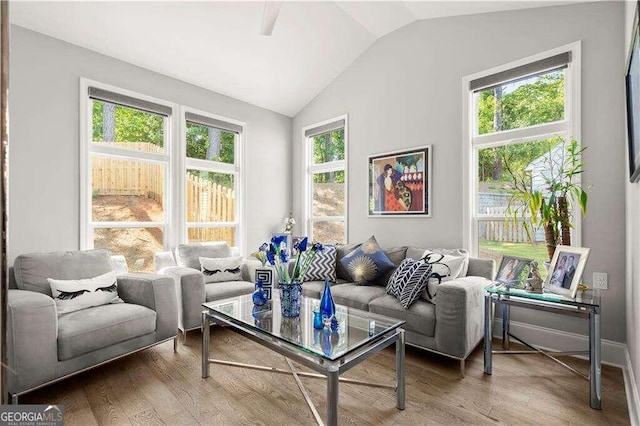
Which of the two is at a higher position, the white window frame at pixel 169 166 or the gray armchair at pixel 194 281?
the white window frame at pixel 169 166

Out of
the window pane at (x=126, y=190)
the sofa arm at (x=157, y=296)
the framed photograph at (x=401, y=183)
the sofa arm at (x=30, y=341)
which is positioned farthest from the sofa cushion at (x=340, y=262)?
the sofa arm at (x=30, y=341)

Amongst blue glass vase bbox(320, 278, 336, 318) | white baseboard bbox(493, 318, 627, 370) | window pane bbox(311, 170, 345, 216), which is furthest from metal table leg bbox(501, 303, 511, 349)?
window pane bbox(311, 170, 345, 216)

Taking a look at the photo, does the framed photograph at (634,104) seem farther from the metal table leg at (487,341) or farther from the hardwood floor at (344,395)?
the hardwood floor at (344,395)

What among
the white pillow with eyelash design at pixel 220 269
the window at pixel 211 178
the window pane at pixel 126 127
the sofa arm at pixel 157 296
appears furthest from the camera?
the window at pixel 211 178

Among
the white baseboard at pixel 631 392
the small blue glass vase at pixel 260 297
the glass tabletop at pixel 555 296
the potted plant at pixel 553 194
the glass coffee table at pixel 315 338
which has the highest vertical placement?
the potted plant at pixel 553 194

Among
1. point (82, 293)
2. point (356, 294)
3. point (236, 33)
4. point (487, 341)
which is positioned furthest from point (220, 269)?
point (487, 341)

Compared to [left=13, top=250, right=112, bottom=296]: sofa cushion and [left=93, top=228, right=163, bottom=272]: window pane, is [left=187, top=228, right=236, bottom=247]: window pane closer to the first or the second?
[left=93, top=228, right=163, bottom=272]: window pane

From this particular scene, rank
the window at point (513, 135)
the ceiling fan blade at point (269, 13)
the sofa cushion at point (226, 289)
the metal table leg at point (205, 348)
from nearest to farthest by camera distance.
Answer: the ceiling fan blade at point (269, 13) < the metal table leg at point (205, 348) < the window at point (513, 135) < the sofa cushion at point (226, 289)

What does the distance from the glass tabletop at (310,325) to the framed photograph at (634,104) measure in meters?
1.49

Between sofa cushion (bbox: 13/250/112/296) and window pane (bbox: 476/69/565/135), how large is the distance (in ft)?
12.2

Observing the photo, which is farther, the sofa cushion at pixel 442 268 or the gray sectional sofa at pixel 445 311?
the sofa cushion at pixel 442 268

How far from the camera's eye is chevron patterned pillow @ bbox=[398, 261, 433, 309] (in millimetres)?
2535

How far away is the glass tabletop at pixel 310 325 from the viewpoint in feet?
5.43

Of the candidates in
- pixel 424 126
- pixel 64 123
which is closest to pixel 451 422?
pixel 424 126
